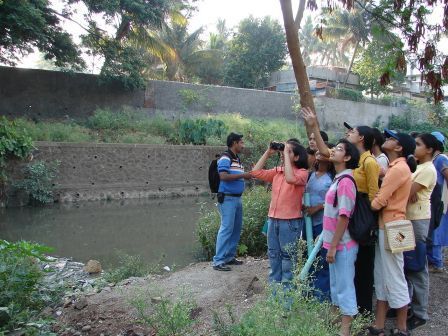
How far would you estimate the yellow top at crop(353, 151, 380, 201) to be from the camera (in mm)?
3836

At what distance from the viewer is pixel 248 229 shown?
6961 mm

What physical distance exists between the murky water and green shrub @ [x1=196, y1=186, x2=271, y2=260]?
2.30 feet

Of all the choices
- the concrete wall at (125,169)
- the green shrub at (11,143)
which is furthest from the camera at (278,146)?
the concrete wall at (125,169)

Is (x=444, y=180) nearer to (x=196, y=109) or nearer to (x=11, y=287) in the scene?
(x=11, y=287)

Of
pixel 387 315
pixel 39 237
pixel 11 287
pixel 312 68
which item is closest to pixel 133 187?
pixel 39 237

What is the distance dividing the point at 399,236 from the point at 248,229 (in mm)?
3506

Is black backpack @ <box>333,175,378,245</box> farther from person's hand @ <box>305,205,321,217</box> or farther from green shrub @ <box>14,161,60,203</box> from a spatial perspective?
green shrub @ <box>14,161,60,203</box>

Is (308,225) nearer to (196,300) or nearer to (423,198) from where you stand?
(423,198)

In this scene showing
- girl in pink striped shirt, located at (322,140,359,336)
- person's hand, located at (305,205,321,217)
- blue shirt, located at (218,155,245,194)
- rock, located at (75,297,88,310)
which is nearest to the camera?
girl in pink striped shirt, located at (322,140,359,336)

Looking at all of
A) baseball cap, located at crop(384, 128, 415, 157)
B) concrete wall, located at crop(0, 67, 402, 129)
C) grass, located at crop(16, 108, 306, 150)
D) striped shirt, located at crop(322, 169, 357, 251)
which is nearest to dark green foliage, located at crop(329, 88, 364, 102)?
concrete wall, located at crop(0, 67, 402, 129)

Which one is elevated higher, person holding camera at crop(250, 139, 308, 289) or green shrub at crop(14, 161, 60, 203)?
person holding camera at crop(250, 139, 308, 289)

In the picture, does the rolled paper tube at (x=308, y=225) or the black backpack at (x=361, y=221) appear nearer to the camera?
the black backpack at (x=361, y=221)

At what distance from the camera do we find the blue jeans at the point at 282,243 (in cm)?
435

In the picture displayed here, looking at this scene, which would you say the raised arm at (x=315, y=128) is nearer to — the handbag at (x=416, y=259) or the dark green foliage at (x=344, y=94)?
the handbag at (x=416, y=259)
